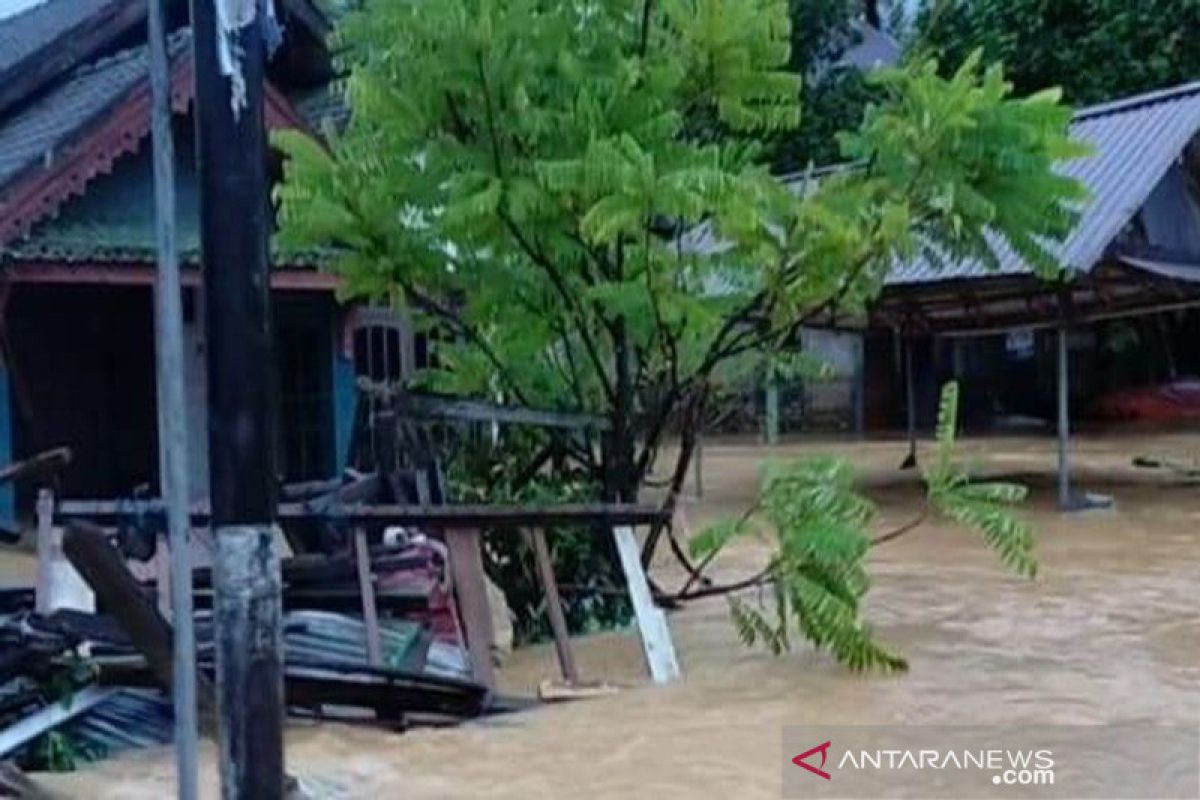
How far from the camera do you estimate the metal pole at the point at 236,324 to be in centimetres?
339

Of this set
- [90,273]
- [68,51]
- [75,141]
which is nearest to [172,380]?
[90,273]

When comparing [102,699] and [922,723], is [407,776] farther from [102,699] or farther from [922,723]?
[922,723]

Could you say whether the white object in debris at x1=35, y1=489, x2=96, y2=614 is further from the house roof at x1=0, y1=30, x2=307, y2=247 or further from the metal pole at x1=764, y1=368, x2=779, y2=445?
the metal pole at x1=764, y1=368, x2=779, y2=445

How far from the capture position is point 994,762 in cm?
609

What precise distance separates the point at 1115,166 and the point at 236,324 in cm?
1417

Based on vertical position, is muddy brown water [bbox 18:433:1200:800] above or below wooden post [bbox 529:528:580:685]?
below

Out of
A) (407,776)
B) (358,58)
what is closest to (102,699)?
(407,776)

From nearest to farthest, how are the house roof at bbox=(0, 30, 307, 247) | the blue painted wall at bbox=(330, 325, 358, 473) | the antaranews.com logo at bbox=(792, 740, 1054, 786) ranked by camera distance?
the antaranews.com logo at bbox=(792, 740, 1054, 786)
the house roof at bbox=(0, 30, 307, 247)
the blue painted wall at bbox=(330, 325, 358, 473)

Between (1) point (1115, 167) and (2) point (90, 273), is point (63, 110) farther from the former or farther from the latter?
(1) point (1115, 167)

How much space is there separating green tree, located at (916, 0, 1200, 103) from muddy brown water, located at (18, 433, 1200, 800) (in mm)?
14921

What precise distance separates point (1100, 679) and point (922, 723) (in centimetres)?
132

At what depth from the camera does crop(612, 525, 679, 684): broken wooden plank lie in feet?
25.5

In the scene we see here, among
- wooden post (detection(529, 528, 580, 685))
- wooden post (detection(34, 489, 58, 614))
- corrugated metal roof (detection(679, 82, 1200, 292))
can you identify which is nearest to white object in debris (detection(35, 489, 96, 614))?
wooden post (detection(34, 489, 58, 614))

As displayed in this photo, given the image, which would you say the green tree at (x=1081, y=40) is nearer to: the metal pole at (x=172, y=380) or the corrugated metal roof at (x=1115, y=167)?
the corrugated metal roof at (x=1115, y=167)
